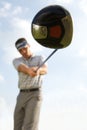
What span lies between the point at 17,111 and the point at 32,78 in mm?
Result: 772

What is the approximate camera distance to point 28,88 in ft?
44.9

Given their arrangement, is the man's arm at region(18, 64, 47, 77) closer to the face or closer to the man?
the man

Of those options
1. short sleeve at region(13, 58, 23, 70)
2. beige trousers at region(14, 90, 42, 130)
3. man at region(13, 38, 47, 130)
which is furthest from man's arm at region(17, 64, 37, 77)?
beige trousers at region(14, 90, 42, 130)

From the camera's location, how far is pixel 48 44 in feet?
42.7

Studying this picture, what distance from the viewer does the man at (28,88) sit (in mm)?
13562

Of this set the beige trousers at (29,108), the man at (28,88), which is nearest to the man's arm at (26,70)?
the man at (28,88)

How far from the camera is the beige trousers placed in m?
13.5

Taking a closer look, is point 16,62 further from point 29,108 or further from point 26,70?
point 29,108

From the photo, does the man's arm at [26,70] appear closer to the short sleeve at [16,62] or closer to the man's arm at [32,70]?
the man's arm at [32,70]

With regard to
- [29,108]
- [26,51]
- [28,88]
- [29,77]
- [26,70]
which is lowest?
[29,108]

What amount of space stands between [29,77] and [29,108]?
2.07 ft

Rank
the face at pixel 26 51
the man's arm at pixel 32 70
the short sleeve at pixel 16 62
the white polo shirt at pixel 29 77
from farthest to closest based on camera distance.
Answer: the short sleeve at pixel 16 62 → the face at pixel 26 51 → the white polo shirt at pixel 29 77 → the man's arm at pixel 32 70

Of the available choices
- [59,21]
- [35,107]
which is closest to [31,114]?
[35,107]

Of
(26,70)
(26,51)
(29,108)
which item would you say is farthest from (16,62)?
(29,108)
